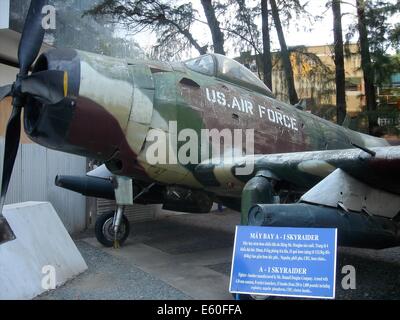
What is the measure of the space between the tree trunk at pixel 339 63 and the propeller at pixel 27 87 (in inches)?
389

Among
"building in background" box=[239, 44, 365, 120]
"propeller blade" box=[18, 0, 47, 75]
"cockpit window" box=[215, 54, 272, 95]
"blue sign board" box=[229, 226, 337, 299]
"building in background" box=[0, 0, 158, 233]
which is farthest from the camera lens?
"building in background" box=[239, 44, 365, 120]

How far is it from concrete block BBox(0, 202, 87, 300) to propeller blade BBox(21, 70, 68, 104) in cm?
126

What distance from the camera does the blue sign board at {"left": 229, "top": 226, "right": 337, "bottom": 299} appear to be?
3.19 metres

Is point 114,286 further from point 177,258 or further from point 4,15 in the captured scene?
point 4,15

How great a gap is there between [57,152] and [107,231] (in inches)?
79.5

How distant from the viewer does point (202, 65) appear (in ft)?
21.2

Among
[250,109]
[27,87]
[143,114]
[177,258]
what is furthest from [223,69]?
[27,87]

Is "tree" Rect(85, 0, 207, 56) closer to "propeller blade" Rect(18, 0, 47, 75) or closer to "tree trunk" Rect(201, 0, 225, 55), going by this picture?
"tree trunk" Rect(201, 0, 225, 55)

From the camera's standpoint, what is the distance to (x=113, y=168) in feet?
18.5

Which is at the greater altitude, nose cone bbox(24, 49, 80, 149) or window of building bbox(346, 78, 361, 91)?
window of building bbox(346, 78, 361, 91)

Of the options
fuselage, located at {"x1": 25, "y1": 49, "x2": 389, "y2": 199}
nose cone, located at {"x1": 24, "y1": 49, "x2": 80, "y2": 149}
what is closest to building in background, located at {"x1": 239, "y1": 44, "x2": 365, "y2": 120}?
fuselage, located at {"x1": 25, "y1": 49, "x2": 389, "y2": 199}

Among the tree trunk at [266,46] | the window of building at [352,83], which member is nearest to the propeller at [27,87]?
the tree trunk at [266,46]
